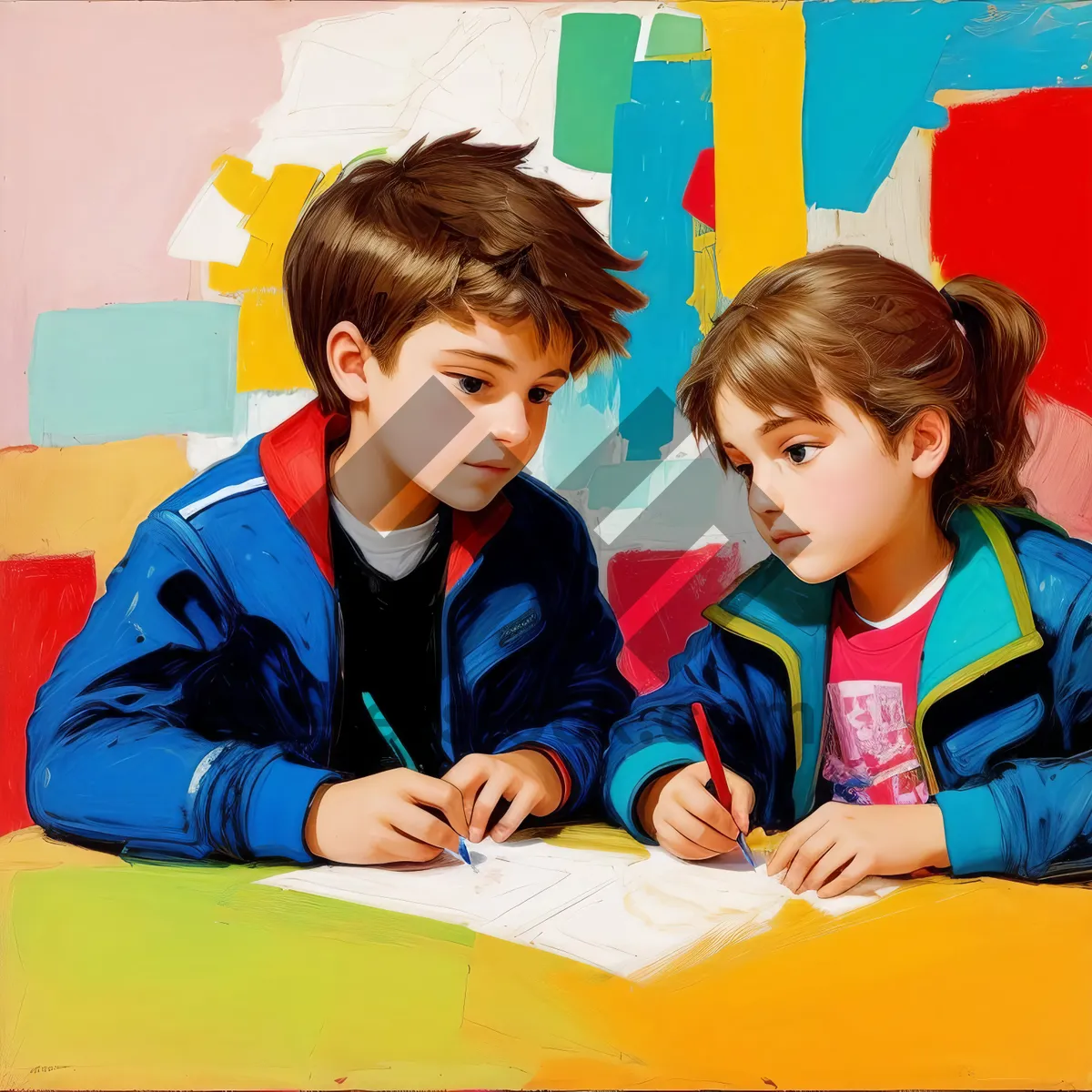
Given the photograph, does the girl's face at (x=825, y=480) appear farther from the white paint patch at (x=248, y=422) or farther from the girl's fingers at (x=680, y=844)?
the white paint patch at (x=248, y=422)

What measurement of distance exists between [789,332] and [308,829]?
615 mm

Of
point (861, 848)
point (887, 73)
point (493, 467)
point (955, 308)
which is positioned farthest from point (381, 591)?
point (887, 73)

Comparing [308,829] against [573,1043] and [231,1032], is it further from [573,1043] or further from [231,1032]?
[573,1043]

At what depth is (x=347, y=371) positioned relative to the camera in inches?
41.7

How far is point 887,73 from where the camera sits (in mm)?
1096

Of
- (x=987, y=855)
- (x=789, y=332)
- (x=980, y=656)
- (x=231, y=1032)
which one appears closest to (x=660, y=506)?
(x=789, y=332)

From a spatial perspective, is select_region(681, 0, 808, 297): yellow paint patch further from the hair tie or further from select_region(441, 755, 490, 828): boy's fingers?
select_region(441, 755, 490, 828): boy's fingers

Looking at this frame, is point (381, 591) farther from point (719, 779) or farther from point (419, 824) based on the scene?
point (719, 779)

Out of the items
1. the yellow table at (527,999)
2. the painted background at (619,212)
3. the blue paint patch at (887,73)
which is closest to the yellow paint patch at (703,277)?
the painted background at (619,212)

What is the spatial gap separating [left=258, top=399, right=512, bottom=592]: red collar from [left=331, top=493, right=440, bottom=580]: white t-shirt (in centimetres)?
2

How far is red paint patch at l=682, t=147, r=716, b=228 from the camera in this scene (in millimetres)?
1095

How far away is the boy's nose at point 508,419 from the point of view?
1024mm

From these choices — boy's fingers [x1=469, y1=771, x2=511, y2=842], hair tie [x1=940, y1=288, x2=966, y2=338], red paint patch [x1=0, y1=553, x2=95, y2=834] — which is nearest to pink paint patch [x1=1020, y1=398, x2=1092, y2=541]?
hair tie [x1=940, y1=288, x2=966, y2=338]

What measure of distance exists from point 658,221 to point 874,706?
51 cm
